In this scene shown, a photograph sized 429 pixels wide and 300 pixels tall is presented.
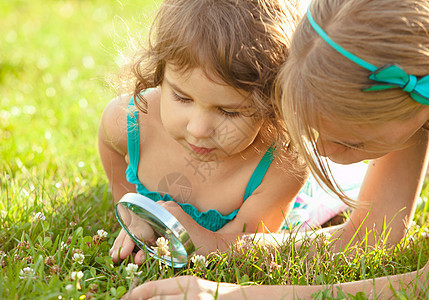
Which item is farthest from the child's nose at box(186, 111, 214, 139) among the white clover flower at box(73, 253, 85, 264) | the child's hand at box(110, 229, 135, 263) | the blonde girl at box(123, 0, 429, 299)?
the white clover flower at box(73, 253, 85, 264)

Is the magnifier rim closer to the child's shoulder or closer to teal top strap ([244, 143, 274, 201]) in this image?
teal top strap ([244, 143, 274, 201])

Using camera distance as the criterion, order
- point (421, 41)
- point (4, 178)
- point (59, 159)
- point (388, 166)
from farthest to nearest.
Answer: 1. point (59, 159)
2. point (4, 178)
3. point (388, 166)
4. point (421, 41)

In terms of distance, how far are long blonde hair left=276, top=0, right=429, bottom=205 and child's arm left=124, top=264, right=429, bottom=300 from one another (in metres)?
0.50

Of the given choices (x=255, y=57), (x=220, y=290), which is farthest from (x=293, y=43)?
(x=220, y=290)

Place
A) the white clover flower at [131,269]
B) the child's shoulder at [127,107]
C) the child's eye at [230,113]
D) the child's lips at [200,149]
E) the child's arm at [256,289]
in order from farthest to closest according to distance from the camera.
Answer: the child's shoulder at [127,107] < the child's lips at [200,149] < the child's eye at [230,113] < the white clover flower at [131,269] < the child's arm at [256,289]

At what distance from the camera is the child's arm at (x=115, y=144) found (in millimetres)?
3088

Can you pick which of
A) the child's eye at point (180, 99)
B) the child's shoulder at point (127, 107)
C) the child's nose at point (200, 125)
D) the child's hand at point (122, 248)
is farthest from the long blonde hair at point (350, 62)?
the child's shoulder at point (127, 107)

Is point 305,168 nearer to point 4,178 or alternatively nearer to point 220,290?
point 220,290

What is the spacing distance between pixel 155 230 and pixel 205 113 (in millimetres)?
523

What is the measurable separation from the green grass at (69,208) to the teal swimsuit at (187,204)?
0.22m

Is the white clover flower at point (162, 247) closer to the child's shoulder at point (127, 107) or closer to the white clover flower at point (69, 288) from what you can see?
the white clover flower at point (69, 288)

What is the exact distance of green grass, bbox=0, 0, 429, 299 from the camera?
2273 mm

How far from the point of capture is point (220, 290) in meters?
2.09

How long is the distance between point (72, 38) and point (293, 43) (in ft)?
14.3
